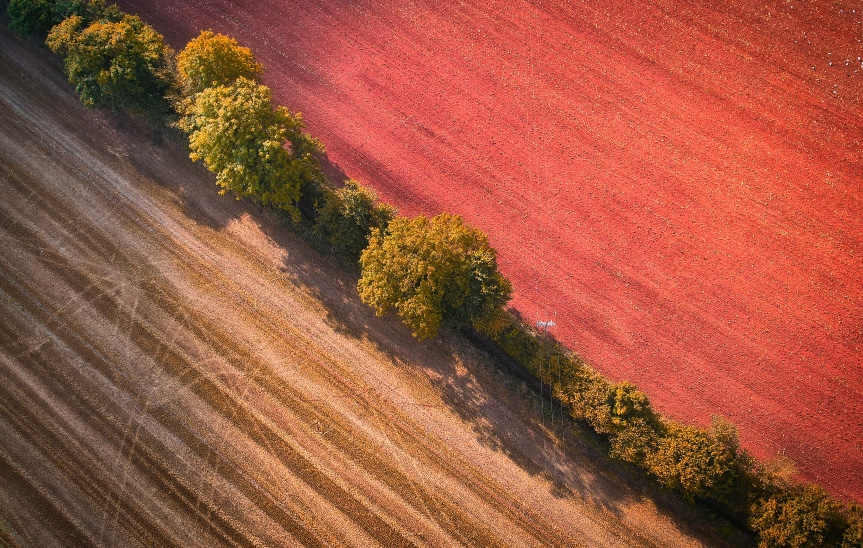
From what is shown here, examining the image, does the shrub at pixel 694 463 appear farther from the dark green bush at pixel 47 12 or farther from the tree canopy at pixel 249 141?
the dark green bush at pixel 47 12

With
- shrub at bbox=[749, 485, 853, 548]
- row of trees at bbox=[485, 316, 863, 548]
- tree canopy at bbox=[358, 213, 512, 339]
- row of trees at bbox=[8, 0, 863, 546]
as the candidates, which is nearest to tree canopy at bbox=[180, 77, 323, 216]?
row of trees at bbox=[8, 0, 863, 546]

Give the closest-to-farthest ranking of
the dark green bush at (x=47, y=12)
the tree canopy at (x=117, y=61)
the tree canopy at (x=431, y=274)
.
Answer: the tree canopy at (x=431, y=274)
the tree canopy at (x=117, y=61)
the dark green bush at (x=47, y=12)

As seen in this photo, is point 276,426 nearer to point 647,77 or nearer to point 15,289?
point 15,289

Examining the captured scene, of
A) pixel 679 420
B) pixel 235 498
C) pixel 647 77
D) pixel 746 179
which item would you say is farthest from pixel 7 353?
pixel 746 179

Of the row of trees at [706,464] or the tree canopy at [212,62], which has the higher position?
the tree canopy at [212,62]

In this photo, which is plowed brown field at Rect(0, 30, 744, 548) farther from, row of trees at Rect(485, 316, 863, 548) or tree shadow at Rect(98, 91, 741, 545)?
row of trees at Rect(485, 316, 863, 548)

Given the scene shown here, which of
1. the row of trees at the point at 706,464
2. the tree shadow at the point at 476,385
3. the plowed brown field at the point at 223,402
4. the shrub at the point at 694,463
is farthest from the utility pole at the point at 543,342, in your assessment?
the shrub at the point at 694,463
